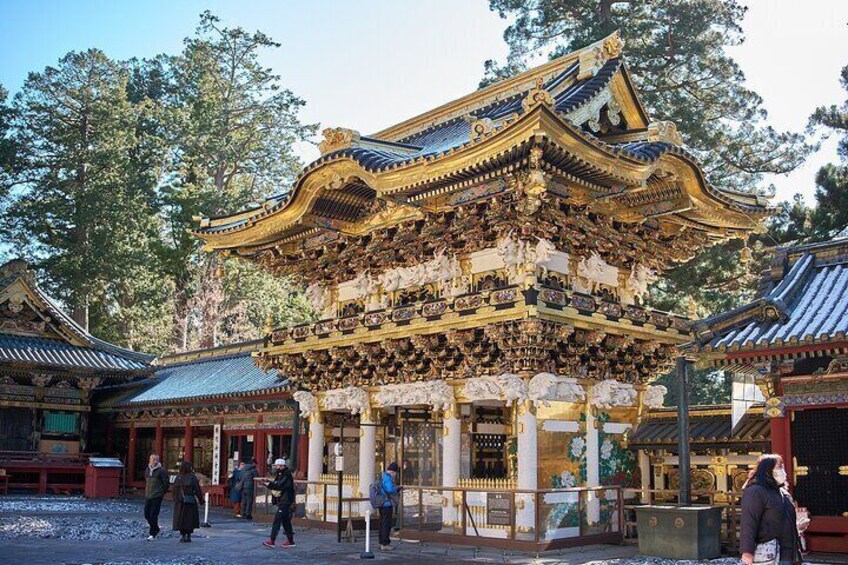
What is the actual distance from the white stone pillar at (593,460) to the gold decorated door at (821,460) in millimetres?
3791

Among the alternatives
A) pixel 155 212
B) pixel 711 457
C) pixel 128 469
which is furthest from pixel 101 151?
pixel 711 457

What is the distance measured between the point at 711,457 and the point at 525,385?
150 inches

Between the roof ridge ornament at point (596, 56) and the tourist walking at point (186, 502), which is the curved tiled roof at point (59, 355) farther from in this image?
the roof ridge ornament at point (596, 56)

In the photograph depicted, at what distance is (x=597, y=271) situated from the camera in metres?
16.6

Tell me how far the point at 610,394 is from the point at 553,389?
5.42ft

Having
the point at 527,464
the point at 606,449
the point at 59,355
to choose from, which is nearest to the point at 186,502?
the point at 527,464

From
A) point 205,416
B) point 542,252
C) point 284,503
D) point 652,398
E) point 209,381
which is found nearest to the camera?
point 284,503

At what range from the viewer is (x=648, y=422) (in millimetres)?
17219

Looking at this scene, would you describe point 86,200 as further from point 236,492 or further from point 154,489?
point 154,489

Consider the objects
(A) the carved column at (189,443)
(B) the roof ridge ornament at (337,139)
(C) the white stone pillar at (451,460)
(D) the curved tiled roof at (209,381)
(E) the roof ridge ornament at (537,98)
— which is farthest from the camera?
(A) the carved column at (189,443)

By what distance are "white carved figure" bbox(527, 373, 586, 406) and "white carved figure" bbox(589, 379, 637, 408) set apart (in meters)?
0.29

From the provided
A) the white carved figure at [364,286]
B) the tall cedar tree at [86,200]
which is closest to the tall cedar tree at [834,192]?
the white carved figure at [364,286]

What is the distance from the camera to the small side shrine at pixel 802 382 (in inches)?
478

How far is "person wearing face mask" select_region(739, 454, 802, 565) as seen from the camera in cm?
695
